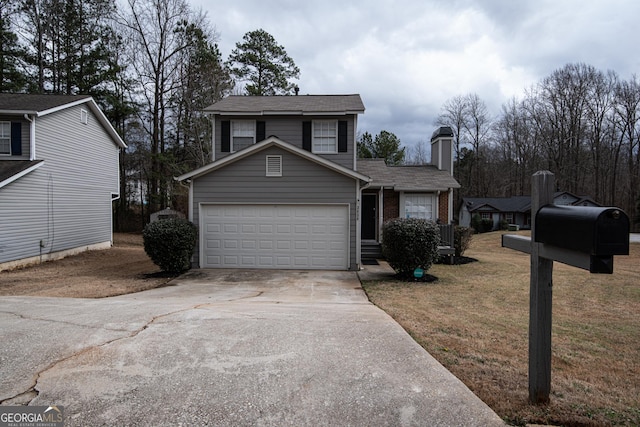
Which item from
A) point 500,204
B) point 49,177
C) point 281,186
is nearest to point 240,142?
point 281,186

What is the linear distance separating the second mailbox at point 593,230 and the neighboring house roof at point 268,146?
8.82m

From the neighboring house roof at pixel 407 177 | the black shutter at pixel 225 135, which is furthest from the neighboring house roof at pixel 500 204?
the black shutter at pixel 225 135

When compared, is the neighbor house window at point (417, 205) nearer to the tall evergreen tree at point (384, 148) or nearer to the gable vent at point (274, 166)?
the gable vent at point (274, 166)

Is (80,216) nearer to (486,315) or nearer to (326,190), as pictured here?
(326,190)

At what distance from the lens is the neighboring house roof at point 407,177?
15195 millimetres

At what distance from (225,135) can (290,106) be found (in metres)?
2.85

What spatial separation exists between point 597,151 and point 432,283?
36677 millimetres

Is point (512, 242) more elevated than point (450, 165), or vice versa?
point (450, 165)


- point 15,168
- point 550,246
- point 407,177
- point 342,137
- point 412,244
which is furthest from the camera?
point 407,177

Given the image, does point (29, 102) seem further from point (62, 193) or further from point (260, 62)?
point (260, 62)

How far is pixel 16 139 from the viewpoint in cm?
1324

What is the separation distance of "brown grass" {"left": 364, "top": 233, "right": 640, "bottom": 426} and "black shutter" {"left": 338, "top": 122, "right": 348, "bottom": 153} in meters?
5.86

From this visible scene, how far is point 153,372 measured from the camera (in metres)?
3.44

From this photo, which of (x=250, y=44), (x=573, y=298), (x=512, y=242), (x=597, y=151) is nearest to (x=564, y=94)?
(x=597, y=151)
